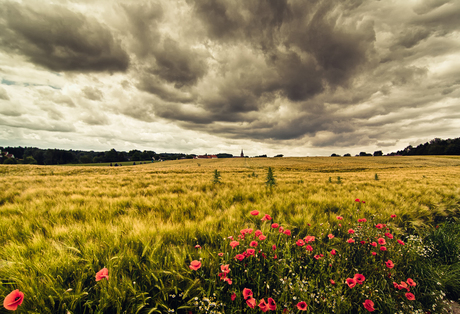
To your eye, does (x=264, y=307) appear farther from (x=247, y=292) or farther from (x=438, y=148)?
(x=438, y=148)

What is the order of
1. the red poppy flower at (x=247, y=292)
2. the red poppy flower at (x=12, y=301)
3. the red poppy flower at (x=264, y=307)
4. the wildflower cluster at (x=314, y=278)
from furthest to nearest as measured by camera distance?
the wildflower cluster at (x=314, y=278), the red poppy flower at (x=247, y=292), the red poppy flower at (x=264, y=307), the red poppy flower at (x=12, y=301)

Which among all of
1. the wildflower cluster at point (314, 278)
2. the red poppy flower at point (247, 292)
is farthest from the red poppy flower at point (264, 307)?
the red poppy flower at point (247, 292)

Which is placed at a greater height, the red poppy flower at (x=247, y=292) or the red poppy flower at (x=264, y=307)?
the red poppy flower at (x=247, y=292)

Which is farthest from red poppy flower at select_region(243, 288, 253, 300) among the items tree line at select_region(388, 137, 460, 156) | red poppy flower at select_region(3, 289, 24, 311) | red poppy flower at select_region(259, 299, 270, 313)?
tree line at select_region(388, 137, 460, 156)

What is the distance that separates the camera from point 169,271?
5.77 feet

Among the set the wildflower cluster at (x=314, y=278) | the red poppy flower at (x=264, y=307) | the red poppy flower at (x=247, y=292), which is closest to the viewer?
the red poppy flower at (x=264, y=307)

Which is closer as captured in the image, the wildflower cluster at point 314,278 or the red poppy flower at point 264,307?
the red poppy flower at point 264,307

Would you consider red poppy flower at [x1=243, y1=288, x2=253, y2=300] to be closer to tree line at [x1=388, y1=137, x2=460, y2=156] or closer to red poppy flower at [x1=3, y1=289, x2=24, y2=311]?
red poppy flower at [x1=3, y1=289, x2=24, y2=311]

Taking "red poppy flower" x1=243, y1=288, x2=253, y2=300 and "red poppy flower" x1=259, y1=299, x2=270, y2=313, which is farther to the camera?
"red poppy flower" x1=243, y1=288, x2=253, y2=300

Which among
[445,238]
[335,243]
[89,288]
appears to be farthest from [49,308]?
[445,238]

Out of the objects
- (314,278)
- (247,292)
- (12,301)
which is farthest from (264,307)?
(12,301)

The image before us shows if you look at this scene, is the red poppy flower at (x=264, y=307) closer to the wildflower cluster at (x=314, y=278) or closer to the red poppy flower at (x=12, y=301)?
the wildflower cluster at (x=314, y=278)

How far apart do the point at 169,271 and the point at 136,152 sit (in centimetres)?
13309

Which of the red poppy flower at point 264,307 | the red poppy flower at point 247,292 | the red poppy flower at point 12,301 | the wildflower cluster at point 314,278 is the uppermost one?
the red poppy flower at point 12,301
